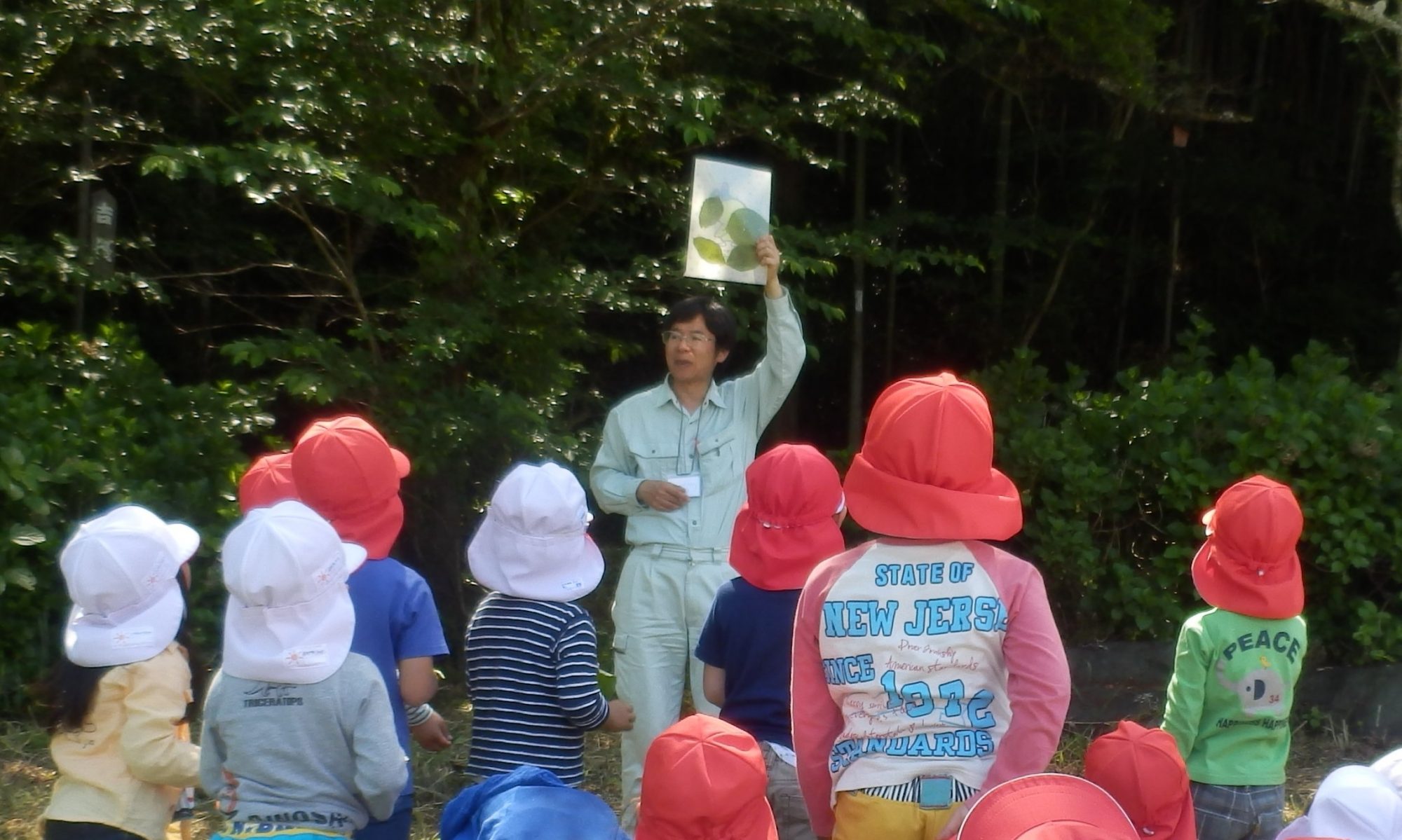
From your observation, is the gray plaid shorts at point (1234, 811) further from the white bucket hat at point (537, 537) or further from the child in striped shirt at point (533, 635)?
the white bucket hat at point (537, 537)

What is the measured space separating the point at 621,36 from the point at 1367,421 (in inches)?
125

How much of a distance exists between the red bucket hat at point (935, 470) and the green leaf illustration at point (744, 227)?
5.46ft

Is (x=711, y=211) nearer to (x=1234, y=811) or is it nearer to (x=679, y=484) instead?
(x=679, y=484)

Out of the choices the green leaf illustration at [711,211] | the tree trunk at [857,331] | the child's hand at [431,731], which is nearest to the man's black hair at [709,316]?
the green leaf illustration at [711,211]

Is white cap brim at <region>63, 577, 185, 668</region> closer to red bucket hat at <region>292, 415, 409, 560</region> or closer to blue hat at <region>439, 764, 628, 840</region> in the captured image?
red bucket hat at <region>292, 415, 409, 560</region>

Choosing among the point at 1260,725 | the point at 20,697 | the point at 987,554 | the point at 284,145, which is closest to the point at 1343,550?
the point at 1260,725

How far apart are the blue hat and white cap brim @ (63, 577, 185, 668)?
947mm

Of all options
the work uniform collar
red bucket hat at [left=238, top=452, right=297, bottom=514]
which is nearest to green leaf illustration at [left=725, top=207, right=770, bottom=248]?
the work uniform collar

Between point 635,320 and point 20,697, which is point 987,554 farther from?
point 635,320

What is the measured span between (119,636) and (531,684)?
0.84 metres

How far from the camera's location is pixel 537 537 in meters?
2.83

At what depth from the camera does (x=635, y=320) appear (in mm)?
7602

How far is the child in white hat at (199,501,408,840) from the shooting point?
93.8 inches

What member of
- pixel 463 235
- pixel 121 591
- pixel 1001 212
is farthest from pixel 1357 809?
pixel 1001 212
